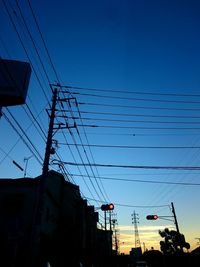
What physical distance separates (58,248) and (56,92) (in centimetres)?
2094

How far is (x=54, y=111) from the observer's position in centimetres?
1581

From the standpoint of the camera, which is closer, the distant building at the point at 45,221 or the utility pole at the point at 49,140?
the utility pole at the point at 49,140

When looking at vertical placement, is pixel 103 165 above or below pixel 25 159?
below

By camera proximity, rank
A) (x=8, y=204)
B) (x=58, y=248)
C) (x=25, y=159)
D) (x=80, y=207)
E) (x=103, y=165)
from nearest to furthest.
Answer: (x=103, y=165), (x=25, y=159), (x=8, y=204), (x=58, y=248), (x=80, y=207)

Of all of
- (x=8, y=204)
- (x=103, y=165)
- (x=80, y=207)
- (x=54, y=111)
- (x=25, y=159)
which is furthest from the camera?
(x=80, y=207)

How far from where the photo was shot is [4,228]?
22406 mm

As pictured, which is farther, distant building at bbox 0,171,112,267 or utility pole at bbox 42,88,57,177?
distant building at bbox 0,171,112,267

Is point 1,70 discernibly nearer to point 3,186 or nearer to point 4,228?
point 3,186

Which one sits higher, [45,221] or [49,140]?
[49,140]

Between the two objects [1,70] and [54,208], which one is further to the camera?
[54,208]

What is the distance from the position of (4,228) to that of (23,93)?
1321 centimetres

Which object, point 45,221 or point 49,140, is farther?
→ point 45,221

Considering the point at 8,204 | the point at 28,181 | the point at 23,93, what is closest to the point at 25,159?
the point at 28,181

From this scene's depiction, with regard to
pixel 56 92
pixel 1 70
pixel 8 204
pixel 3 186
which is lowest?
pixel 8 204
